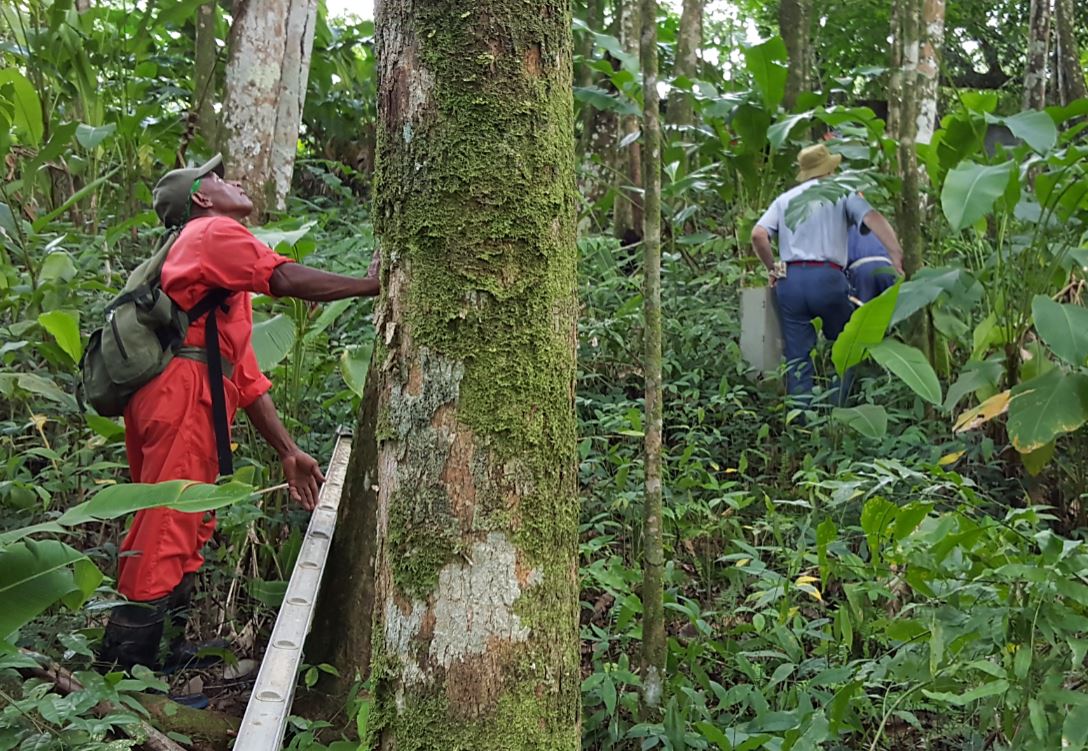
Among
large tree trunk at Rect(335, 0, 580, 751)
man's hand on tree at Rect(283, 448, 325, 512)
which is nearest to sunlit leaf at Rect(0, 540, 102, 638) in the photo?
large tree trunk at Rect(335, 0, 580, 751)

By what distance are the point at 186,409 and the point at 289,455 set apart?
469 mm

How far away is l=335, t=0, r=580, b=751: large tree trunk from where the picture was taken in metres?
1.57

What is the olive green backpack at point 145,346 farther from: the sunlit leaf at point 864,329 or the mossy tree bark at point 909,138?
the mossy tree bark at point 909,138

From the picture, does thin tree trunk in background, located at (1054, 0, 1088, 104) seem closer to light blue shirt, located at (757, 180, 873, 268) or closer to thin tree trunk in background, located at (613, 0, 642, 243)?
thin tree trunk in background, located at (613, 0, 642, 243)

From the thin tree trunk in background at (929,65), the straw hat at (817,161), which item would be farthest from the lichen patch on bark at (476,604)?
the thin tree trunk in background at (929,65)

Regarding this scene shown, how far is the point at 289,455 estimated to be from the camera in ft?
12.0

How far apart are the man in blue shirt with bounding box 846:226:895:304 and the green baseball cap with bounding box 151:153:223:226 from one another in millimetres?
3488

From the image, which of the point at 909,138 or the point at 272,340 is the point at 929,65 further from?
the point at 272,340

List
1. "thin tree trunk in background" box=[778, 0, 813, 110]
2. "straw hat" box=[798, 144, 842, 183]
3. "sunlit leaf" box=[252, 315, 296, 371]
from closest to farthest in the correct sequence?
"sunlit leaf" box=[252, 315, 296, 371], "straw hat" box=[798, 144, 842, 183], "thin tree trunk in background" box=[778, 0, 813, 110]

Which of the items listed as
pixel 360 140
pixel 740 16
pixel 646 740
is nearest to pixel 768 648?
pixel 646 740

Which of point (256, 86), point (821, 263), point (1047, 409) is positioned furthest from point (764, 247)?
point (256, 86)

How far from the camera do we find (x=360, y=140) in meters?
A: 9.62

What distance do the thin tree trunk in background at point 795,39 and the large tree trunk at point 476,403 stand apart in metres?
6.01

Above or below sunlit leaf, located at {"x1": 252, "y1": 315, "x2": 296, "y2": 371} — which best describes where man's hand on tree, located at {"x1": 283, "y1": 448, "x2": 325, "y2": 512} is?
below
